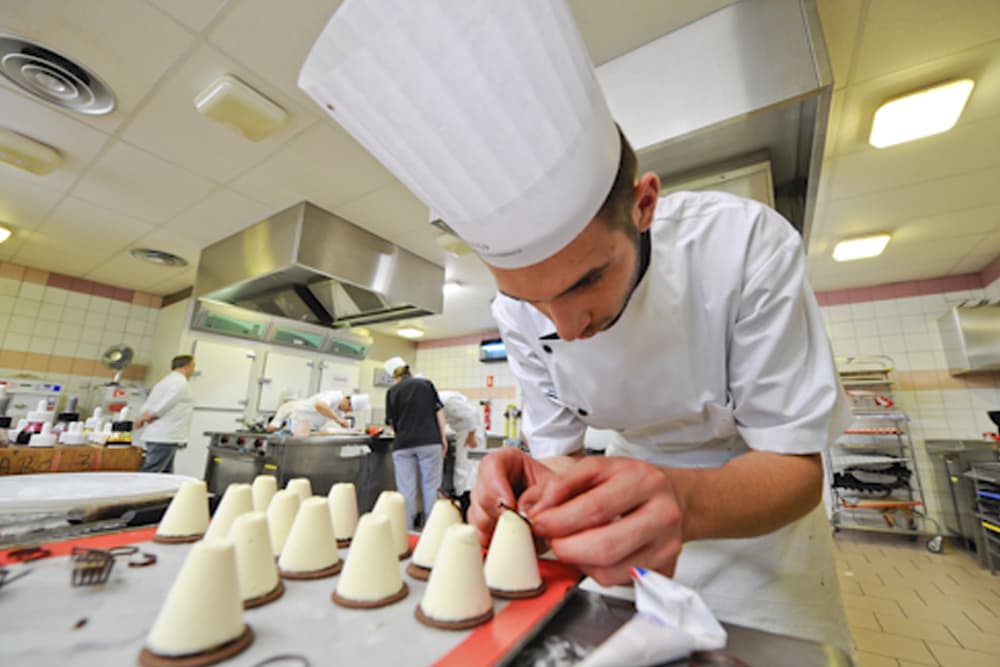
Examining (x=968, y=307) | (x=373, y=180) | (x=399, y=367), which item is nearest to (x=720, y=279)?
(x=373, y=180)

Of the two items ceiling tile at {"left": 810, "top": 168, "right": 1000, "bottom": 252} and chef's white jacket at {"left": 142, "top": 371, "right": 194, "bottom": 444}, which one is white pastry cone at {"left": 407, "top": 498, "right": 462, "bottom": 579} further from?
chef's white jacket at {"left": 142, "top": 371, "right": 194, "bottom": 444}

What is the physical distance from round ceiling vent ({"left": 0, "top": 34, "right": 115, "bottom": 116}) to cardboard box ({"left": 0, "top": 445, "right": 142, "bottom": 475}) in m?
1.51

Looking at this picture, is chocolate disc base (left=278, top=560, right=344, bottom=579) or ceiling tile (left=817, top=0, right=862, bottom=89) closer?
chocolate disc base (left=278, top=560, right=344, bottom=579)

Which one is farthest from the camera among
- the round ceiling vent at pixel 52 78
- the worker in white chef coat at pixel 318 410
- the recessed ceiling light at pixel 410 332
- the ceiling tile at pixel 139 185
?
the recessed ceiling light at pixel 410 332

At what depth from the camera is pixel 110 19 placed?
1.53m

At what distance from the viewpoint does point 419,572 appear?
571 millimetres

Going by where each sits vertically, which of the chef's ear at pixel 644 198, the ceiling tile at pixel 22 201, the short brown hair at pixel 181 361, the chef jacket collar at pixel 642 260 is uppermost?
the ceiling tile at pixel 22 201

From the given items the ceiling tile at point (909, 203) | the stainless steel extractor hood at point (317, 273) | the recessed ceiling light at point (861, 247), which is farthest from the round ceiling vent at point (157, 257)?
the recessed ceiling light at point (861, 247)

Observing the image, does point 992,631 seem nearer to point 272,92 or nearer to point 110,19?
point 272,92

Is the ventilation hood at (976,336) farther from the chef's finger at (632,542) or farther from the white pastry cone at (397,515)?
the white pastry cone at (397,515)

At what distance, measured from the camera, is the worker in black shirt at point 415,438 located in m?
3.26

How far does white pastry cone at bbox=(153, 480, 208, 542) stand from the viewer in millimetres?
628

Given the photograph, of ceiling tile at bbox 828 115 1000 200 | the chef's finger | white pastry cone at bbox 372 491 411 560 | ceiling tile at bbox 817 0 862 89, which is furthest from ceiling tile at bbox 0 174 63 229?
ceiling tile at bbox 828 115 1000 200

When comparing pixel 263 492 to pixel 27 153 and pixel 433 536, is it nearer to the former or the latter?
pixel 433 536
